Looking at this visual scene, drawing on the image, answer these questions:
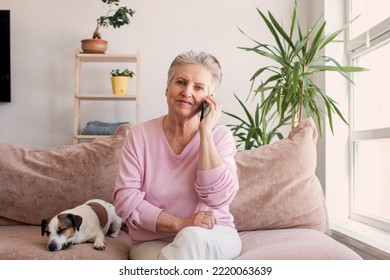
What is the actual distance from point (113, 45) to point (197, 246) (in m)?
2.49

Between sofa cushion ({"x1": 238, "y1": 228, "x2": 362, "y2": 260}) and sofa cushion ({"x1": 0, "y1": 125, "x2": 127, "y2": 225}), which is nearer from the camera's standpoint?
sofa cushion ({"x1": 238, "y1": 228, "x2": 362, "y2": 260})

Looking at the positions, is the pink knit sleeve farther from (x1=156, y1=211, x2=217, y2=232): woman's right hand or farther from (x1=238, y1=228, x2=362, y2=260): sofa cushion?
(x1=238, y1=228, x2=362, y2=260): sofa cushion

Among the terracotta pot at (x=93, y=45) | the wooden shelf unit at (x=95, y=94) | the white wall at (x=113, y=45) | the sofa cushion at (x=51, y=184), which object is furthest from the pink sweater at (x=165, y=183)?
the white wall at (x=113, y=45)

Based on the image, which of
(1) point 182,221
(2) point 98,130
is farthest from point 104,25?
(1) point 182,221

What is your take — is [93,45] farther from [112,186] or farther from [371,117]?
[371,117]

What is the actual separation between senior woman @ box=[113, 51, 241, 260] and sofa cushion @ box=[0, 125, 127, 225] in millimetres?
444

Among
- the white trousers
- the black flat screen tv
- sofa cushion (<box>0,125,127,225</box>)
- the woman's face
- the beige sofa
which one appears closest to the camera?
the white trousers

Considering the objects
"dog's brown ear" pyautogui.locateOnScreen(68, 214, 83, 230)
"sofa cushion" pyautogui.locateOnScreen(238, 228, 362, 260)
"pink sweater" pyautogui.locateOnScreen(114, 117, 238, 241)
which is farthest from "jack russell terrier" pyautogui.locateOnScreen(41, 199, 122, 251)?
"sofa cushion" pyautogui.locateOnScreen(238, 228, 362, 260)

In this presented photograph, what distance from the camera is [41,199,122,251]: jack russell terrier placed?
1633 millimetres

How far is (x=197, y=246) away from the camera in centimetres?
129

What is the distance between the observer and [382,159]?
2.64 meters
